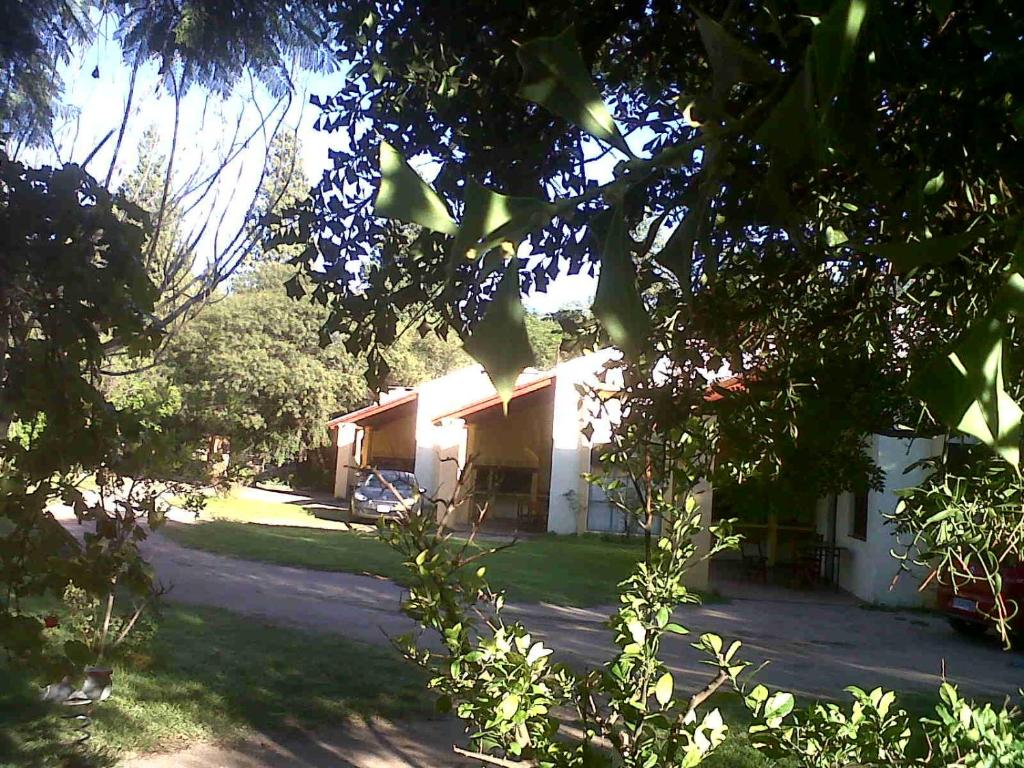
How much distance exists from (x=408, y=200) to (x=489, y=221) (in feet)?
0.30

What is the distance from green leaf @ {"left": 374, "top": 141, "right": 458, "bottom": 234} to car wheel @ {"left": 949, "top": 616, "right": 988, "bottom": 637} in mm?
12786

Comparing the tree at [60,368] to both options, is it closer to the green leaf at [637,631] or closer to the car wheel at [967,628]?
the green leaf at [637,631]

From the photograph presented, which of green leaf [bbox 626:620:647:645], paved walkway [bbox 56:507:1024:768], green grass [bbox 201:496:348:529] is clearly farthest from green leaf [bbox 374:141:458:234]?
green grass [bbox 201:496:348:529]

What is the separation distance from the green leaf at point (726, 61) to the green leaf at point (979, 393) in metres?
0.60

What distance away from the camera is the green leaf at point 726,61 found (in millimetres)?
1392

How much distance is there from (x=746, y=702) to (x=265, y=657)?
6875 mm

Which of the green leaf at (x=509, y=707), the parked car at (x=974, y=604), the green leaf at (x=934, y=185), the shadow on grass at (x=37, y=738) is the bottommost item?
the shadow on grass at (x=37, y=738)

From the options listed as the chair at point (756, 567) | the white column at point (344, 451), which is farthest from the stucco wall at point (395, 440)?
the chair at point (756, 567)

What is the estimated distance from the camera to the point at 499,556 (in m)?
18.2

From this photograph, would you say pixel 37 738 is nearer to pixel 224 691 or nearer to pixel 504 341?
pixel 224 691

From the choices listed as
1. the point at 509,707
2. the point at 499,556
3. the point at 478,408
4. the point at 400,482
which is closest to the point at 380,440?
the point at 478,408

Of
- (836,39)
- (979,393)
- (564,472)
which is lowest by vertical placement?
(564,472)

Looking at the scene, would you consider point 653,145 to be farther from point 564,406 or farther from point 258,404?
point 258,404

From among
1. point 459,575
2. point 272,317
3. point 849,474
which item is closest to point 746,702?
point 459,575
